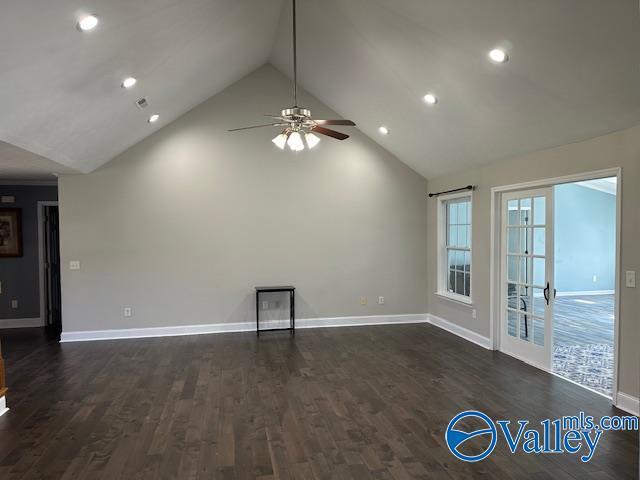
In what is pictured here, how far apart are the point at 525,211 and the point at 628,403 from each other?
2.25 m

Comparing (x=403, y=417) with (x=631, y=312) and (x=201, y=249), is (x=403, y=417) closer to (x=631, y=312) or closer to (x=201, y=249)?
(x=631, y=312)

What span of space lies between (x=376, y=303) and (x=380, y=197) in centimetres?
175

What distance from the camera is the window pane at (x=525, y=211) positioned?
16.4 feet

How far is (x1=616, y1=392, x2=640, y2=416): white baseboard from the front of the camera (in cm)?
351

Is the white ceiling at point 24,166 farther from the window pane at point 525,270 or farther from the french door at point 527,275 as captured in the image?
the window pane at point 525,270

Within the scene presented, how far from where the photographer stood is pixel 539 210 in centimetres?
481

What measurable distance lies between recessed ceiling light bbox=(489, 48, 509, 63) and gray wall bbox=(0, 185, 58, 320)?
23.3 ft

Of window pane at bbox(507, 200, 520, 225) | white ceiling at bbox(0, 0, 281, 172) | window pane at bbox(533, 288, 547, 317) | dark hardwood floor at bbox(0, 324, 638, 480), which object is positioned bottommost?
dark hardwood floor at bbox(0, 324, 638, 480)

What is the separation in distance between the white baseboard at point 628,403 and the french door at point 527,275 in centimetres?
99

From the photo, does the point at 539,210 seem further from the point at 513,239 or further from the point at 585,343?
the point at 585,343

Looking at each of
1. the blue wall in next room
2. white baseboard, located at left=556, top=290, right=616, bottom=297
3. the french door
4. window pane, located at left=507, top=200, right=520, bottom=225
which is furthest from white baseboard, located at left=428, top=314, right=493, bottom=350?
the blue wall in next room

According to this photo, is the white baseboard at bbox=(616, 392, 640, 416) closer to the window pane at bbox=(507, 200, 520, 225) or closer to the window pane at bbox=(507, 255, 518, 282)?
the window pane at bbox=(507, 255, 518, 282)

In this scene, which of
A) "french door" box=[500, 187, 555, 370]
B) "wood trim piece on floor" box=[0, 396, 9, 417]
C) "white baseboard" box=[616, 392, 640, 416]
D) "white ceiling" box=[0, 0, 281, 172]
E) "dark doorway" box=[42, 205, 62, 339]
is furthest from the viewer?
"dark doorway" box=[42, 205, 62, 339]

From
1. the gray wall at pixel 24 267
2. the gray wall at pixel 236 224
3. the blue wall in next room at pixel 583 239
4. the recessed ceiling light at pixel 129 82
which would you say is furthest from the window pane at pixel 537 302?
the gray wall at pixel 24 267
